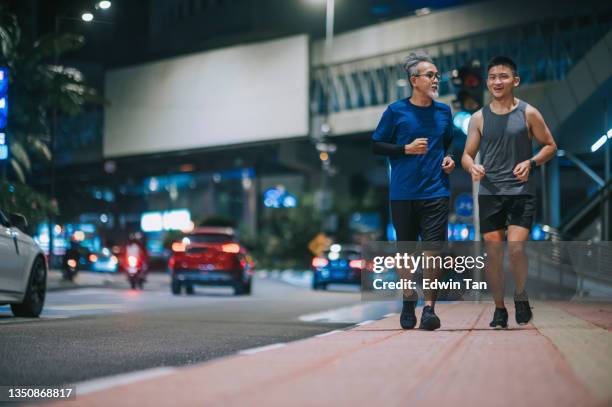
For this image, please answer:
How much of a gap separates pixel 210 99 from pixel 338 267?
23519mm

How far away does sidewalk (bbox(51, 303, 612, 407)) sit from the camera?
12.3ft

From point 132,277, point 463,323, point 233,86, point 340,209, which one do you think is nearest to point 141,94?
point 233,86

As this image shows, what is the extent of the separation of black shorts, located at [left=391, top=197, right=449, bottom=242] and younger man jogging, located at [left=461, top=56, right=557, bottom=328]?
1.01ft

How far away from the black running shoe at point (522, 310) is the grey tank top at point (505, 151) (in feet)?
2.78

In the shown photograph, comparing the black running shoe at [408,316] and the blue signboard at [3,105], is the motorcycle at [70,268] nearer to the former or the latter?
the blue signboard at [3,105]

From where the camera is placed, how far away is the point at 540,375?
172 inches

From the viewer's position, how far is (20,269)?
1132cm

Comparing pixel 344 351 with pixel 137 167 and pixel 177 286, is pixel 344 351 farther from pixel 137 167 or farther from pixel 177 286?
pixel 137 167

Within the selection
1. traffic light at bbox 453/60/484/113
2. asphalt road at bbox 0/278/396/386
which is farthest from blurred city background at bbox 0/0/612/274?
asphalt road at bbox 0/278/396/386

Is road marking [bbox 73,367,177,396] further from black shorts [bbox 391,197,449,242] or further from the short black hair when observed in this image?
the short black hair

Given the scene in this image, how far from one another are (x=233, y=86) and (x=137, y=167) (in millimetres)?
15192

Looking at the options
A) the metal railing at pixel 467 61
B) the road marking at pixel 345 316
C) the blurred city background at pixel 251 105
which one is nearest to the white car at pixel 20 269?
the road marking at pixel 345 316

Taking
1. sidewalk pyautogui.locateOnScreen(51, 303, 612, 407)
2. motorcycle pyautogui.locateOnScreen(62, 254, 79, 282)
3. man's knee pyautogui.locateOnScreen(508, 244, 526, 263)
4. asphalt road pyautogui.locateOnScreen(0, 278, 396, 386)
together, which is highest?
man's knee pyautogui.locateOnScreen(508, 244, 526, 263)

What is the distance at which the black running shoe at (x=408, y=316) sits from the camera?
7.37 metres
